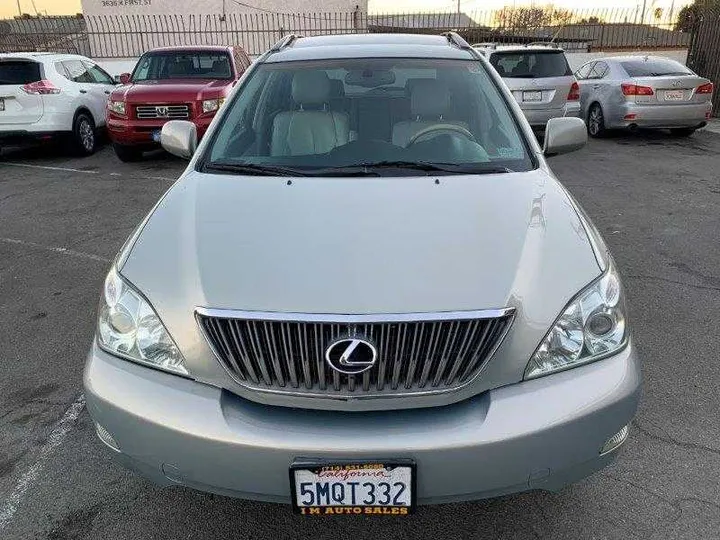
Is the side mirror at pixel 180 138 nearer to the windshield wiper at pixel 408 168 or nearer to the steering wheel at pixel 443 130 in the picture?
the windshield wiper at pixel 408 168

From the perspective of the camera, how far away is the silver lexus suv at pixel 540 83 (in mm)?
10266

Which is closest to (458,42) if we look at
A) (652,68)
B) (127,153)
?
(127,153)

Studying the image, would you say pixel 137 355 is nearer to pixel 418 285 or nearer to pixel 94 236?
pixel 418 285

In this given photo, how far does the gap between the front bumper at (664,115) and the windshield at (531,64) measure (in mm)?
1228

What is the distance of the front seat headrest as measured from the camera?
11.0ft

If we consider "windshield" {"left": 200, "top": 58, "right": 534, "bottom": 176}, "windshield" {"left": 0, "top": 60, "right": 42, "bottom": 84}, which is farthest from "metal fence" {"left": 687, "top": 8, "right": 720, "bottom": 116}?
"windshield" {"left": 0, "top": 60, "right": 42, "bottom": 84}

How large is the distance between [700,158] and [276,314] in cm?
943

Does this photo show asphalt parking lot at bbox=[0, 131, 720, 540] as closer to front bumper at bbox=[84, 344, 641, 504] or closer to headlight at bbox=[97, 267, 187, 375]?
front bumper at bbox=[84, 344, 641, 504]

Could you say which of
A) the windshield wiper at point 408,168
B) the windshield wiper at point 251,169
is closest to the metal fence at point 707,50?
the windshield wiper at point 408,168

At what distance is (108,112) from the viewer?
8984 millimetres

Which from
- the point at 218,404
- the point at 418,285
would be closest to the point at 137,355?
the point at 218,404

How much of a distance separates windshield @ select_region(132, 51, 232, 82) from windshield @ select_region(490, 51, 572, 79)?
470 cm

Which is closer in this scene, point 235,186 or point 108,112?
point 235,186

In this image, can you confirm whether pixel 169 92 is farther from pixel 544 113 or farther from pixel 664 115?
pixel 664 115
